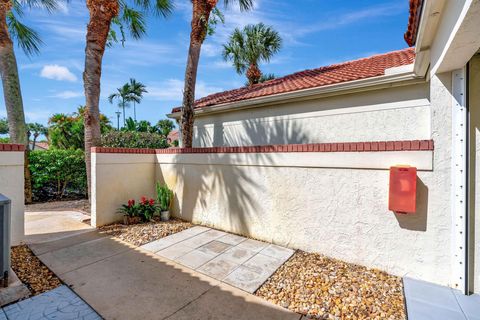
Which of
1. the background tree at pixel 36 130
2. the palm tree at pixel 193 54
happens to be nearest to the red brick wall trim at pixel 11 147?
the palm tree at pixel 193 54

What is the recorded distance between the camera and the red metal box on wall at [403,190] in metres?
3.83

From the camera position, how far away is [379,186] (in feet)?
14.1

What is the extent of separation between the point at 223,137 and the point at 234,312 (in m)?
7.13

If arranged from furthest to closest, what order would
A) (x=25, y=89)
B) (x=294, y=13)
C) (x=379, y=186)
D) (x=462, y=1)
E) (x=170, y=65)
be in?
(x=170, y=65) → (x=25, y=89) → (x=294, y=13) → (x=379, y=186) → (x=462, y=1)

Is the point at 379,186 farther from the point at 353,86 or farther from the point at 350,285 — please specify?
the point at 353,86

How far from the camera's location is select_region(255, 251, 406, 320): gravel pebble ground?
3234 mm

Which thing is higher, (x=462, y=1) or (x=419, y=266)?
(x=462, y=1)

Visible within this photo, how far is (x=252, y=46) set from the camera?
1697 cm

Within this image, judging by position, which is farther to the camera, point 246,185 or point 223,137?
point 223,137

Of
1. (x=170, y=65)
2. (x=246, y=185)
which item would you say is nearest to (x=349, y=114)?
(x=246, y=185)

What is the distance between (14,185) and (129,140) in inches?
332

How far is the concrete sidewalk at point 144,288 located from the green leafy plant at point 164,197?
7.79 ft

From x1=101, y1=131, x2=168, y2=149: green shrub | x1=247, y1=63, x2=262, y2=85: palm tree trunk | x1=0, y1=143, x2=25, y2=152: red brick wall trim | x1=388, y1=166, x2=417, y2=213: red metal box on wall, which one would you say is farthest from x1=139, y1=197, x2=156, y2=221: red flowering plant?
x1=247, y1=63, x2=262, y2=85: palm tree trunk

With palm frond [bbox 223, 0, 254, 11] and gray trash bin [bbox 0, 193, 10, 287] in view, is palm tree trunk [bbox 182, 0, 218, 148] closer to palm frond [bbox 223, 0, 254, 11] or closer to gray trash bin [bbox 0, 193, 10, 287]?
palm frond [bbox 223, 0, 254, 11]
